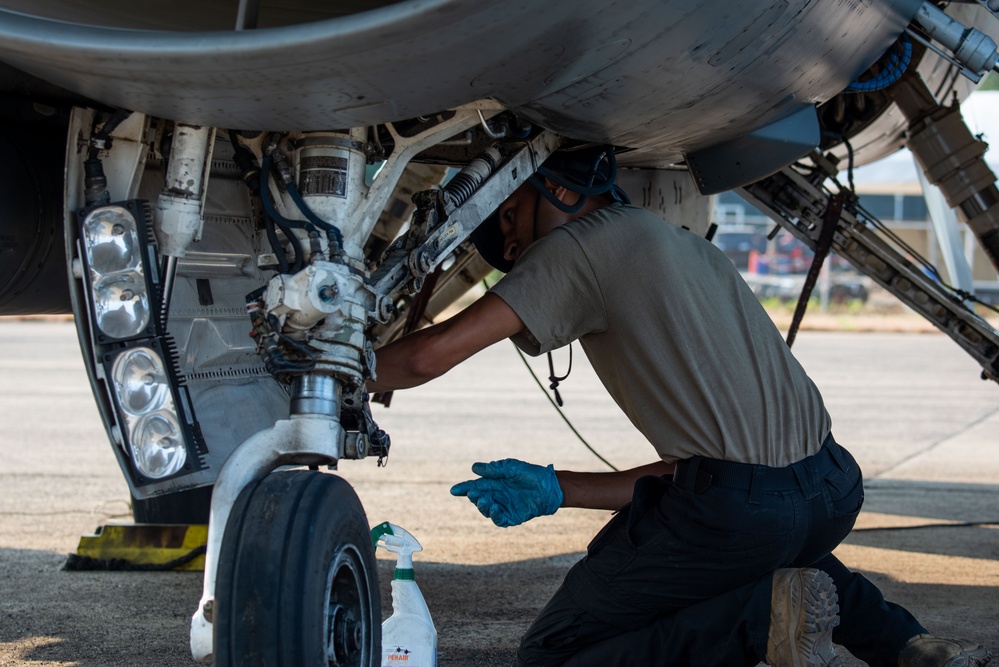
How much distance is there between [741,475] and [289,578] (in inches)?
48.4

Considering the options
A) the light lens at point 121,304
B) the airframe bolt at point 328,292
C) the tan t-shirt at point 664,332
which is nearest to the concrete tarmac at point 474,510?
the tan t-shirt at point 664,332

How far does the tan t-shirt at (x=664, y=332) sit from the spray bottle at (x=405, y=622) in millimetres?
559

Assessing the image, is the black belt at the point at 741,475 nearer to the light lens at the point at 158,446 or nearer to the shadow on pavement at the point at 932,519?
the light lens at the point at 158,446

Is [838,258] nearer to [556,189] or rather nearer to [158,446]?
[556,189]

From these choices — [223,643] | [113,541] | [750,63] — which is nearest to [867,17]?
[750,63]

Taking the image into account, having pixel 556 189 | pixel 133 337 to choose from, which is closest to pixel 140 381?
pixel 133 337

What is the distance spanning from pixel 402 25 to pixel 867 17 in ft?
4.30

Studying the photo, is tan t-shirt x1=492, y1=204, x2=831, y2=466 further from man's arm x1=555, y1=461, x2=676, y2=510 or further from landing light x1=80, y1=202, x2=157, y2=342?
landing light x1=80, y1=202, x2=157, y2=342

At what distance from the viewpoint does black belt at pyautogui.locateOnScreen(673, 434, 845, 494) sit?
2.71 m

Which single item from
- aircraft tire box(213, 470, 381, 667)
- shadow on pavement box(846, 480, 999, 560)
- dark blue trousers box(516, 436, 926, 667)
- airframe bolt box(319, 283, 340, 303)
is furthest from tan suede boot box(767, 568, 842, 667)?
shadow on pavement box(846, 480, 999, 560)

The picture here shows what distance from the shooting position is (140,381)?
229 cm

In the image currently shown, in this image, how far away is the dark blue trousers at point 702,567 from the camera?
8.89 feet

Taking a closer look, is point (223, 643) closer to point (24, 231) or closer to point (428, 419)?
point (24, 231)

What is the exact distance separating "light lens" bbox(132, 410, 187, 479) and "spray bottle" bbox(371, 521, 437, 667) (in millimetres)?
509
